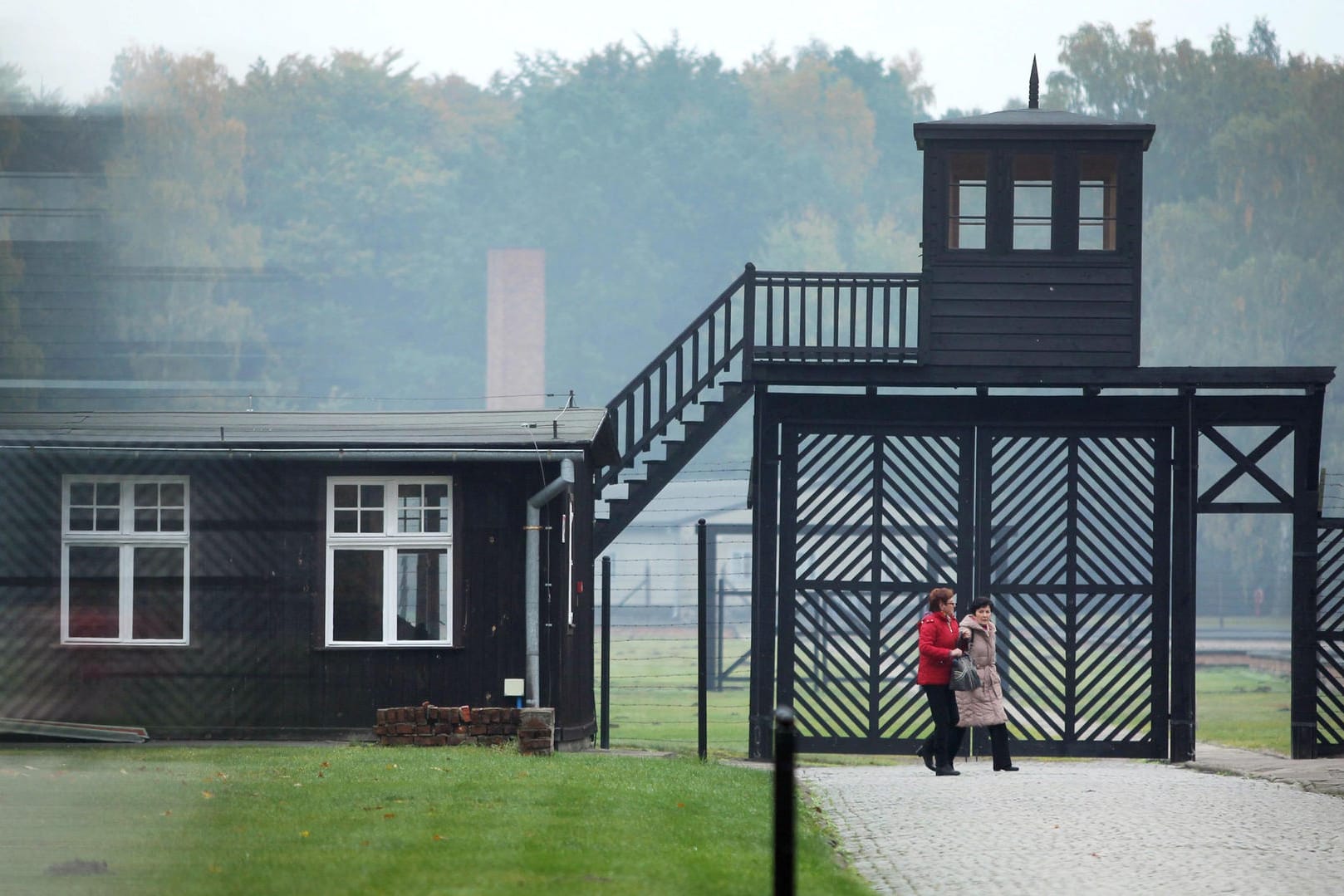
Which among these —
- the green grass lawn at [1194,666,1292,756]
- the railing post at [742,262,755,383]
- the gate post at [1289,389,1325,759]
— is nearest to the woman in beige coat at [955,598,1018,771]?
the railing post at [742,262,755,383]

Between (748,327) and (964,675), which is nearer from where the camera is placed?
(964,675)

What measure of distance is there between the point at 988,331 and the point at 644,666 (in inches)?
944

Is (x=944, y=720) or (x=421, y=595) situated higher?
(x=421, y=595)

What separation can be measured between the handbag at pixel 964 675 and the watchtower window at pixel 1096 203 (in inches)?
229

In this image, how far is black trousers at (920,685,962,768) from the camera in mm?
16422

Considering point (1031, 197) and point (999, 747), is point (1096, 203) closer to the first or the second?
point (1031, 197)

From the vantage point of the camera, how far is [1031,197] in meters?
20.2

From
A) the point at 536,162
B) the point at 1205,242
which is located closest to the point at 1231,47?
the point at 1205,242

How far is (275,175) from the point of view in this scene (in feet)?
23.8

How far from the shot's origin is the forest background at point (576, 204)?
18.6ft

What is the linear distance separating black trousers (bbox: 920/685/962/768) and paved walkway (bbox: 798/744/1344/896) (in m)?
0.26

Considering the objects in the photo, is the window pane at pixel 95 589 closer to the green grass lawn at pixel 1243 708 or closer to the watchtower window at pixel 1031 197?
the watchtower window at pixel 1031 197

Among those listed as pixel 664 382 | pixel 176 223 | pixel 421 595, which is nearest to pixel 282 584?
pixel 421 595

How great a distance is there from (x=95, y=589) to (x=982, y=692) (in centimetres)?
870
